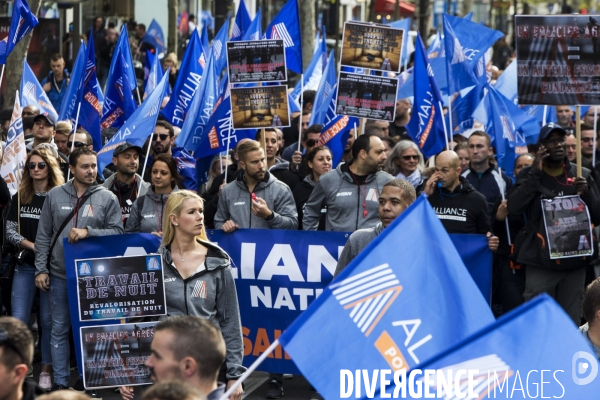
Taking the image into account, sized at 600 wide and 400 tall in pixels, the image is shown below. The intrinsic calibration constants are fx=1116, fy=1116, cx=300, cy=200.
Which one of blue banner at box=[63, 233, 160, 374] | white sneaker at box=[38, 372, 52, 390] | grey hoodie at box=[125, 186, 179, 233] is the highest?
grey hoodie at box=[125, 186, 179, 233]

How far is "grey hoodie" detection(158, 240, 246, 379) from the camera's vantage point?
20.7ft

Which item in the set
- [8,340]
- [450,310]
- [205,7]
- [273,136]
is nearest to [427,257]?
[450,310]

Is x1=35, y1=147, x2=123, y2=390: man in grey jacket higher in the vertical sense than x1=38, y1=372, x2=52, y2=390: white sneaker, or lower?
higher

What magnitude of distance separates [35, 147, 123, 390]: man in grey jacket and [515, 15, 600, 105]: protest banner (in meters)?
3.43

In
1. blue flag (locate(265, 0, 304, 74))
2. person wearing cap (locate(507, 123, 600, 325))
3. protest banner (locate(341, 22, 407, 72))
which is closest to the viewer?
person wearing cap (locate(507, 123, 600, 325))

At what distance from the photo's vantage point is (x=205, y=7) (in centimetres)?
4088

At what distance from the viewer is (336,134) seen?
12.1 meters

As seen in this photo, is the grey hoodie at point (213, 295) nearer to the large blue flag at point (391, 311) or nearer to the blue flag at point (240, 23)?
the large blue flag at point (391, 311)

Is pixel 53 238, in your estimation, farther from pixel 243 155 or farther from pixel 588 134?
pixel 588 134

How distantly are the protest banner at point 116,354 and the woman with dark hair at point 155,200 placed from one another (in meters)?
1.79

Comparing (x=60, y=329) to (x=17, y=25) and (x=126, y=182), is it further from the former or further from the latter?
(x=17, y=25)

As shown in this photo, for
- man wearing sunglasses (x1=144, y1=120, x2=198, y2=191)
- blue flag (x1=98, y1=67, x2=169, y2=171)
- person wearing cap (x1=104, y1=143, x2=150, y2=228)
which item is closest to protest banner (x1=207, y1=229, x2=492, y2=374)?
person wearing cap (x1=104, y1=143, x2=150, y2=228)

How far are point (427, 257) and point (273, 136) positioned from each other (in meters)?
7.42

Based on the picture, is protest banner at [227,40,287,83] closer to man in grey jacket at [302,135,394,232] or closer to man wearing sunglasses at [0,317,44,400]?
man in grey jacket at [302,135,394,232]
